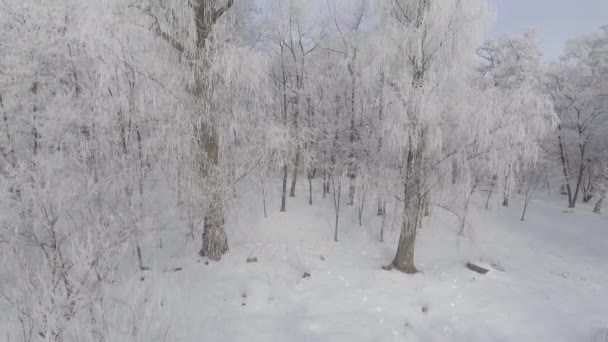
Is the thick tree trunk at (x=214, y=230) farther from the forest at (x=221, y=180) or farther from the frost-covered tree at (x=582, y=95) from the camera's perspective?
the frost-covered tree at (x=582, y=95)

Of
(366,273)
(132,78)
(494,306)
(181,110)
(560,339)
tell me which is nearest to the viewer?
(560,339)

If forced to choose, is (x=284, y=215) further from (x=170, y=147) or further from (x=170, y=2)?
(x=170, y=2)

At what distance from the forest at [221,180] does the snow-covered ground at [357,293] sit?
41 mm

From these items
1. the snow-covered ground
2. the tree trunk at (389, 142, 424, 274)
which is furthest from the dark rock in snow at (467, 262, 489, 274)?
the tree trunk at (389, 142, 424, 274)

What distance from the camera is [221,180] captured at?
640cm

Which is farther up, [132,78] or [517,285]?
[132,78]

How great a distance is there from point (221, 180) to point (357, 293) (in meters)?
3.34

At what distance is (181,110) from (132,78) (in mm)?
1404

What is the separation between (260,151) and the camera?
6895mm

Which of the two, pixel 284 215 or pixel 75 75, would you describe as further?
pixel 284 215

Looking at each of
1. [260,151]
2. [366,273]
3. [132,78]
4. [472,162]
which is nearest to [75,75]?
[132,78]

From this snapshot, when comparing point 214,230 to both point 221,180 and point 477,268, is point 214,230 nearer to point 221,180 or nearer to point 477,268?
point 221,180

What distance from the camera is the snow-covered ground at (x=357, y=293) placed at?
4.72m

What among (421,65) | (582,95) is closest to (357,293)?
(421,65)
